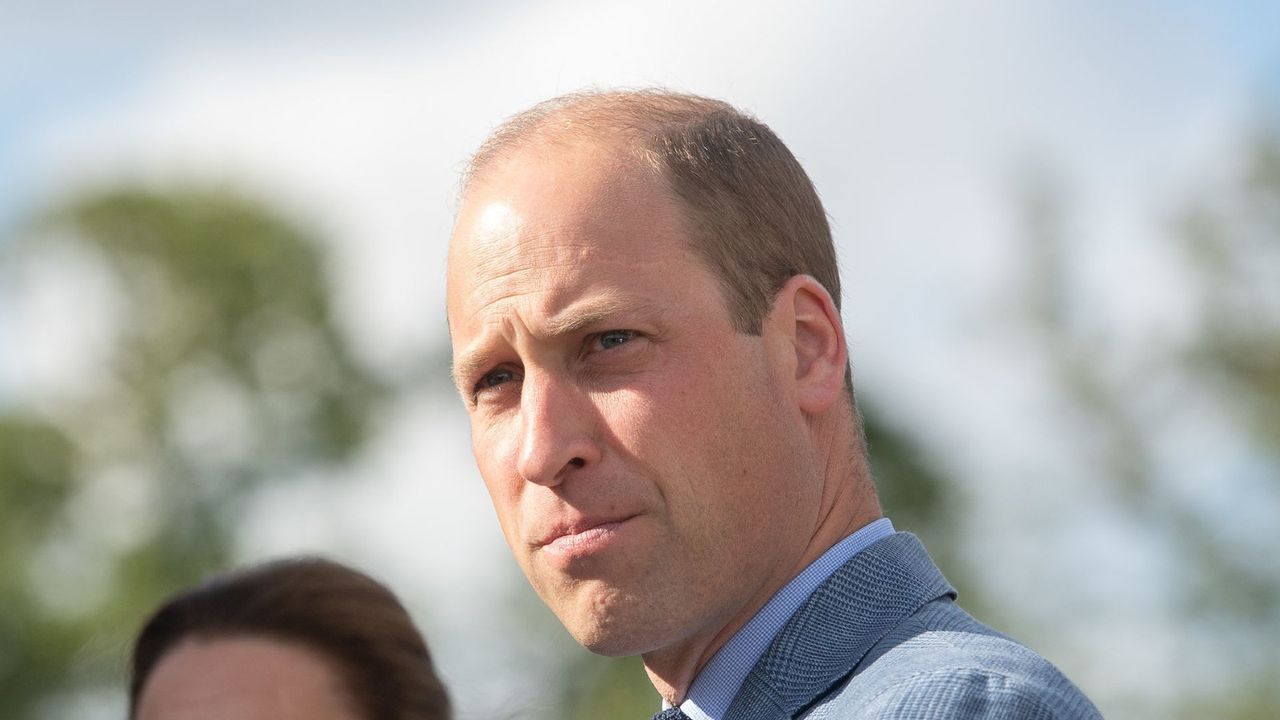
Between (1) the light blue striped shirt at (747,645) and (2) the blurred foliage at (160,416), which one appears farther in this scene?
(2) the blurred foliage at (160,416)

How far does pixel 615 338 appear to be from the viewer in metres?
3.85

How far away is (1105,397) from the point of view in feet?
100

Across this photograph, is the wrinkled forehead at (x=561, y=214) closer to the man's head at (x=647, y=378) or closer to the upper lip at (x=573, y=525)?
the man's head at (x=647, y=378)

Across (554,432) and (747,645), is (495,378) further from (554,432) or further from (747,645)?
(747,645)

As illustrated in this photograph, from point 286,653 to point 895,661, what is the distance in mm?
1291

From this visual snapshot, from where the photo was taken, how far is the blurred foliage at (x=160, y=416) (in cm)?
3469

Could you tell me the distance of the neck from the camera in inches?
154

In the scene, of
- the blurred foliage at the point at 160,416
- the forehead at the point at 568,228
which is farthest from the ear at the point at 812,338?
the blurred foliage at the point at 160,416

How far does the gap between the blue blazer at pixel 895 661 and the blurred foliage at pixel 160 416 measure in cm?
3066

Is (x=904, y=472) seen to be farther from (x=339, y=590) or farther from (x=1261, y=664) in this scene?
(x=339, y=590)

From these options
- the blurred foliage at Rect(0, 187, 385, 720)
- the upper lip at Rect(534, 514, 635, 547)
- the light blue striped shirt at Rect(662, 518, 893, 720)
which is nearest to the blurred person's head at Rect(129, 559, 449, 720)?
the upper lip at Rect(534, 514, 635, 547)

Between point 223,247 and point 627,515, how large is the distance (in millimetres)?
36838

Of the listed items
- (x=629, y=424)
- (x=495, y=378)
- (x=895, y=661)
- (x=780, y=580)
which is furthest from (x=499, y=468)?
(x=895, y=661)

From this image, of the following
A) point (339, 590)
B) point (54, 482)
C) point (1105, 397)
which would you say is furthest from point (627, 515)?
point (54, 482)
